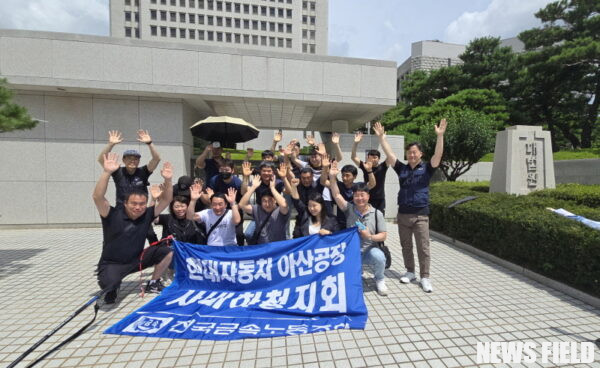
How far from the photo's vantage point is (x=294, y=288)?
3551 millimetres

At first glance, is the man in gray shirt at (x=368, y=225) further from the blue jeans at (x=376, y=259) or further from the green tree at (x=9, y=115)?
the green tree at (x=9, y=115)

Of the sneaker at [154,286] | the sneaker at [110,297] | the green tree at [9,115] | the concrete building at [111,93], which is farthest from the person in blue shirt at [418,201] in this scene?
the green tree at [9,115]

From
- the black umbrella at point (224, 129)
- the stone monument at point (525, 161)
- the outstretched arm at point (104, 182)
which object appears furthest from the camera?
the stone monument at point (525, 161)

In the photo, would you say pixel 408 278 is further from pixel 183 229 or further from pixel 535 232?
pixel 183 229

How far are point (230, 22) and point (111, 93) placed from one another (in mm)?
55127

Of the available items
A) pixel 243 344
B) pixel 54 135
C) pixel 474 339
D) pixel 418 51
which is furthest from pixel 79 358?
pixel 418 51

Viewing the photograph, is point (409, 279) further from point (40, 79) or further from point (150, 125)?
point (40, 79)

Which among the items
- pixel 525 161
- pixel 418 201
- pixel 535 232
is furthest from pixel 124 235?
pixel 525 161

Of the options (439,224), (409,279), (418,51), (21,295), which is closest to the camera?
(21,295)

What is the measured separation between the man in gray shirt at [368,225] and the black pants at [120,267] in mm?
2612

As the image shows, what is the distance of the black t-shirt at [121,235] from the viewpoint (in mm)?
3574

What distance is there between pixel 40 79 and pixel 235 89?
200 inches

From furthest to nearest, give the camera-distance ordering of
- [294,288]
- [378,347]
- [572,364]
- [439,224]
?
[439,224]
[294,288]
[378,347]
[572,364]

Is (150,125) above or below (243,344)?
above
